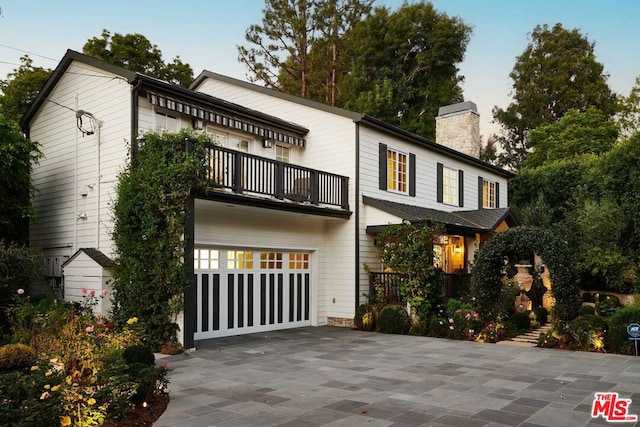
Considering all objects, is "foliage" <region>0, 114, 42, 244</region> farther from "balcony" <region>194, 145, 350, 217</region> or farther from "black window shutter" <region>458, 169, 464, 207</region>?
"black window shutter" <region>458, 169, 464, 207</region>

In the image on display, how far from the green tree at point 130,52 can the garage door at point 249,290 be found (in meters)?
13.5

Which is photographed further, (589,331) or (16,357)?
(589,331)

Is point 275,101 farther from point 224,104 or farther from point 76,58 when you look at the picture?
point 76,58

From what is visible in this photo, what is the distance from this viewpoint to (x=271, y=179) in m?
11.7

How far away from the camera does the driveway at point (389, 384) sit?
5430 mm

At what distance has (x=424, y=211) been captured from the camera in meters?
15.2

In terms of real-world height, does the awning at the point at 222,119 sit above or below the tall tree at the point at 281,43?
below

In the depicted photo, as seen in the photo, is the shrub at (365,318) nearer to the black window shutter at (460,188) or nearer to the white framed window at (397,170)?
the white framed window at (397,170)

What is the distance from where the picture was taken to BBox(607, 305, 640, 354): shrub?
A: 954 cm

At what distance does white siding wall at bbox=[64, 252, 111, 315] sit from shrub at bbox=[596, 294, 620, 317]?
12.3 m

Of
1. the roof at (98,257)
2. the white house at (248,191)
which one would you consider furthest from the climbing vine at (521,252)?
the roof at (98,257)

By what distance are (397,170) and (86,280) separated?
9093 mm

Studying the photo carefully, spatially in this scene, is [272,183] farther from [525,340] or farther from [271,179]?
[525,340]

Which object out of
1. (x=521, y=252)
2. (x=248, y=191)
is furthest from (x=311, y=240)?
(x=521, y=252)
